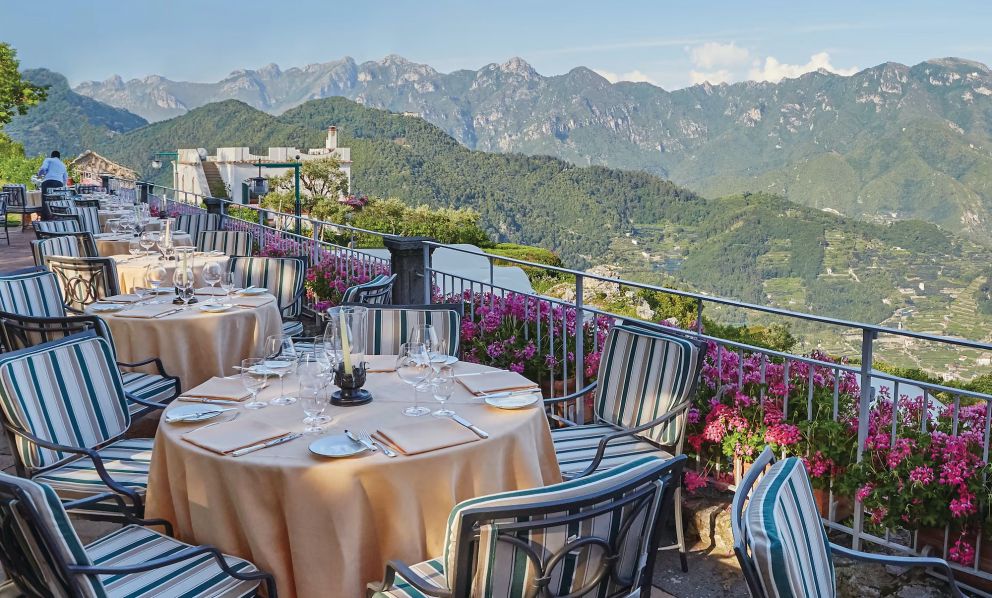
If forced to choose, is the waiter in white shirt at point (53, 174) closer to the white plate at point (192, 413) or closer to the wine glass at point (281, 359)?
the wine glass at point (281, 359)

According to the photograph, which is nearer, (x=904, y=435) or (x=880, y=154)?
(x=904, y=435)

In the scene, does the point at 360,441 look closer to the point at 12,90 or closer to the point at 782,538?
the point at 782,538

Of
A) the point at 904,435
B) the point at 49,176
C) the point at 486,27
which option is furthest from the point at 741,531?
the point at 486,27

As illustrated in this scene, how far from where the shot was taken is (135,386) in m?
3.99

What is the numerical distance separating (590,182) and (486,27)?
53111 mm

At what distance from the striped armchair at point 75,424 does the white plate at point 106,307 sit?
4.06 ft

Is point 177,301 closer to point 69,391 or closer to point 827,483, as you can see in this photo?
point 69,391

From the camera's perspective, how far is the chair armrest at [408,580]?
6.31 ft

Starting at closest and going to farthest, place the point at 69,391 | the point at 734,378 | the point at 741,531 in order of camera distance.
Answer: the point at 741,531
the point at 69,391
the point at 734,378

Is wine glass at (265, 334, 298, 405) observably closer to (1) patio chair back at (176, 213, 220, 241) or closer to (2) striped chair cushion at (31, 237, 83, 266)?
(2) striped chair cushion at (31, 237, 83, 266)

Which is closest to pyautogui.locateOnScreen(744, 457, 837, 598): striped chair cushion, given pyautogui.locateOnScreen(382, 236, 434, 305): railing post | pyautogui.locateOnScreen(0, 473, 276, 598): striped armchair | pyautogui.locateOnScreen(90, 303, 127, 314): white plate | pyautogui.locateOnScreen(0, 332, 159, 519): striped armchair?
pyautogui.locateOnScreen(0, 473, 276, 598): striped armchair

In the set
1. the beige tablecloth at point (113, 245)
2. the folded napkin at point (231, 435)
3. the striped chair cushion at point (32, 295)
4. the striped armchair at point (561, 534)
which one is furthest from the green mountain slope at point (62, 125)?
the striped armchair at point (561, 534)

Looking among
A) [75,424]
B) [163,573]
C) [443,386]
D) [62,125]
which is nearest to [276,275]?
[75,424]

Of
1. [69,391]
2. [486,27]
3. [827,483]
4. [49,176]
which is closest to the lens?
[69,391]
